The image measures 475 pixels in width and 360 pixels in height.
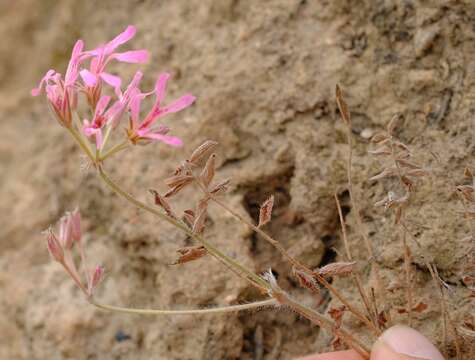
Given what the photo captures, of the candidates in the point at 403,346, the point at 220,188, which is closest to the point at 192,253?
the point at 220,188

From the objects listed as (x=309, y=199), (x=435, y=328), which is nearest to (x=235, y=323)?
(x=309, y=199)

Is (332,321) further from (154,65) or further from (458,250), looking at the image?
(154,65)

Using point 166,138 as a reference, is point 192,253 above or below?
below

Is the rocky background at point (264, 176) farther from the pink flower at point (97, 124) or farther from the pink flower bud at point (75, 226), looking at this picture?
the pink flower at point (97, 124)

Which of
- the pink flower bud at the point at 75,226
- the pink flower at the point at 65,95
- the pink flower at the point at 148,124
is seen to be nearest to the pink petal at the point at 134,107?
the pink flower at the point at 148,124

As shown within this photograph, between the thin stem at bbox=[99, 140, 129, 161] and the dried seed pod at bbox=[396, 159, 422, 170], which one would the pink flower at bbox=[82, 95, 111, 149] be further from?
the dried seed pod at bbox=[396, 159, 422, 170]

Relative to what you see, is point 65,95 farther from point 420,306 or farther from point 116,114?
point 420,306
